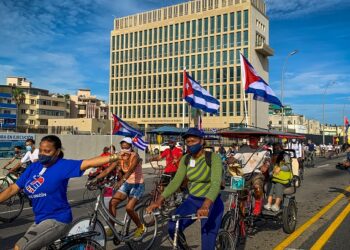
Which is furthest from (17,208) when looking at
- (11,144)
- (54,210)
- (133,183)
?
(11,144)

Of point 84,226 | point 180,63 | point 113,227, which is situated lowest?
point 113,227

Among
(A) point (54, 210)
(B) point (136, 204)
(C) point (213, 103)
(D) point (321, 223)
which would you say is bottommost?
(D) point (321, 223)

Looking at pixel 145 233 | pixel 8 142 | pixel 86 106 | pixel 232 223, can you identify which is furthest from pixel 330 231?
pixel 86 106

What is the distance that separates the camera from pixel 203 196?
4.43 metres

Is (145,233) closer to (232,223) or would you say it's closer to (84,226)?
(232,223)

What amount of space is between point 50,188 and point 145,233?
3306mm

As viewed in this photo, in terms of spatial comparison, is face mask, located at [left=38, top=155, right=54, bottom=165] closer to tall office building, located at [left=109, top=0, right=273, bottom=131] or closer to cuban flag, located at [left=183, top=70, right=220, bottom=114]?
cuban flag, located at [left=183, top=70, right=220, bottom=114]

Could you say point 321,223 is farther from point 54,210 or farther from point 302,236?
point 54,210

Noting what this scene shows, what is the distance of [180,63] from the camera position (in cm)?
8306

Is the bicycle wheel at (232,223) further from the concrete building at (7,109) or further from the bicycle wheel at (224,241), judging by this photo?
the concrete building at (7,109)

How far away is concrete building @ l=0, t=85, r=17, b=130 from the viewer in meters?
95.1

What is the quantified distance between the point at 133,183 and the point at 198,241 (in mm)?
1456

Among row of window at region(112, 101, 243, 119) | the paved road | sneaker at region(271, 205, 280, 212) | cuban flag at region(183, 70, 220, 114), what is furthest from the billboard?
row of window at region(112, 101, 243, 119)

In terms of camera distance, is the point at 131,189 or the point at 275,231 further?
the point at 275,231
